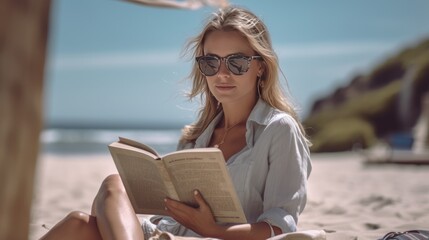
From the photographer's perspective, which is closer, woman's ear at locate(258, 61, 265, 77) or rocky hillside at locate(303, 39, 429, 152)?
woman's ear at locate(258, 61, 265, 77)

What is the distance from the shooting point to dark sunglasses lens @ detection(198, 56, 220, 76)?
2.71 meters

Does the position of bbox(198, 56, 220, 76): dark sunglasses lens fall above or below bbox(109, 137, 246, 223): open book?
above

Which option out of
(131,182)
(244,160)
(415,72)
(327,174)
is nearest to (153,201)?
(131,182)

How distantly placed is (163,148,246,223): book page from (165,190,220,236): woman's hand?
2cm

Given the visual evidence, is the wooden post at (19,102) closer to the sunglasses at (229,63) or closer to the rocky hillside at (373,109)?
the sunglasses at (229,63)

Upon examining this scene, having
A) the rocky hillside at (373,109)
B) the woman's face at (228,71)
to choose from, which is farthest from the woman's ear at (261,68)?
the rocky hillside at (373,109)

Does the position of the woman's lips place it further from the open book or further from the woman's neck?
the open book

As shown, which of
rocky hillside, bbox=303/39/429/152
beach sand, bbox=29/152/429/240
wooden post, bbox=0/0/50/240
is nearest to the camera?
wooden post, bbox=0/0/50/240

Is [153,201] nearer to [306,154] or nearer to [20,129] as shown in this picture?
[306,154]

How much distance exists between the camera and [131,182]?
8.61 ft

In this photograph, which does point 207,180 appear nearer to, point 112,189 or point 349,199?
point 112,189

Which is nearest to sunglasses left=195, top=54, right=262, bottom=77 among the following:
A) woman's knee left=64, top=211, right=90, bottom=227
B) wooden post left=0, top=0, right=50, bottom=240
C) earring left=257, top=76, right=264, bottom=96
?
earring left=257, top=76, right=264, bottom=96

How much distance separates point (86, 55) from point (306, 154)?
43535 mm

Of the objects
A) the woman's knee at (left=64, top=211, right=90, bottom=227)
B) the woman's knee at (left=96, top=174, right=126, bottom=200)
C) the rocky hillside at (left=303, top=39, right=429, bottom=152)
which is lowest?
the rocky hillside at (left=303, top=39, right=429, bottom=152)
